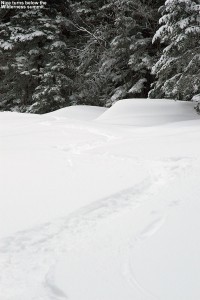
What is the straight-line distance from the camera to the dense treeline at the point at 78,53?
13977 mm

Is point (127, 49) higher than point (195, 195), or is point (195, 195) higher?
point (127, 49)

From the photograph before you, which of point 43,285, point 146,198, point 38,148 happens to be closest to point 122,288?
point 43,285

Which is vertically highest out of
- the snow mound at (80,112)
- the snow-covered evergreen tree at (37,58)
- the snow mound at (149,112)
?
the snow-covered evergreen tree at (37,58)

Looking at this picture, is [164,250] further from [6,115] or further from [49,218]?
[6,115]

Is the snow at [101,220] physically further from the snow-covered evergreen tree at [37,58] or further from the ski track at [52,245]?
the snow-covered evergreen tree at [37,58]

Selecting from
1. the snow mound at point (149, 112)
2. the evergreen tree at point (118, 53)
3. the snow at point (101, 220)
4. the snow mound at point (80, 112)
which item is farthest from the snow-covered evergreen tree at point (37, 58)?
the snow at point (101, 220)

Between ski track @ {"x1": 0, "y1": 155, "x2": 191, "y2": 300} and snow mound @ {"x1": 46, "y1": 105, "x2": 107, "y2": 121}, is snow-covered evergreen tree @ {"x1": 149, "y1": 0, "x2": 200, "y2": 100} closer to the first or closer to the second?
snow mound @ {"x1": 46, "y1": 105, "x2": 107, "y2": 121}

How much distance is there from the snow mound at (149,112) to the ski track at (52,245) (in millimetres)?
5482

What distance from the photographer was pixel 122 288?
209 cm

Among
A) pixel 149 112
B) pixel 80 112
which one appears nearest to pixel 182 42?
pixel 149 112

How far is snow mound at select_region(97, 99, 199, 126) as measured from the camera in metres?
9.09

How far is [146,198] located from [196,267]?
1202mm

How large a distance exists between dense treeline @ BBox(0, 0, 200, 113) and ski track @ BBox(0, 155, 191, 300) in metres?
9.02

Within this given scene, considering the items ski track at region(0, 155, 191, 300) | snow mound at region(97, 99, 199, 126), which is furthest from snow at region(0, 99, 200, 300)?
snow mound at region(97, 99, 199, 126)
